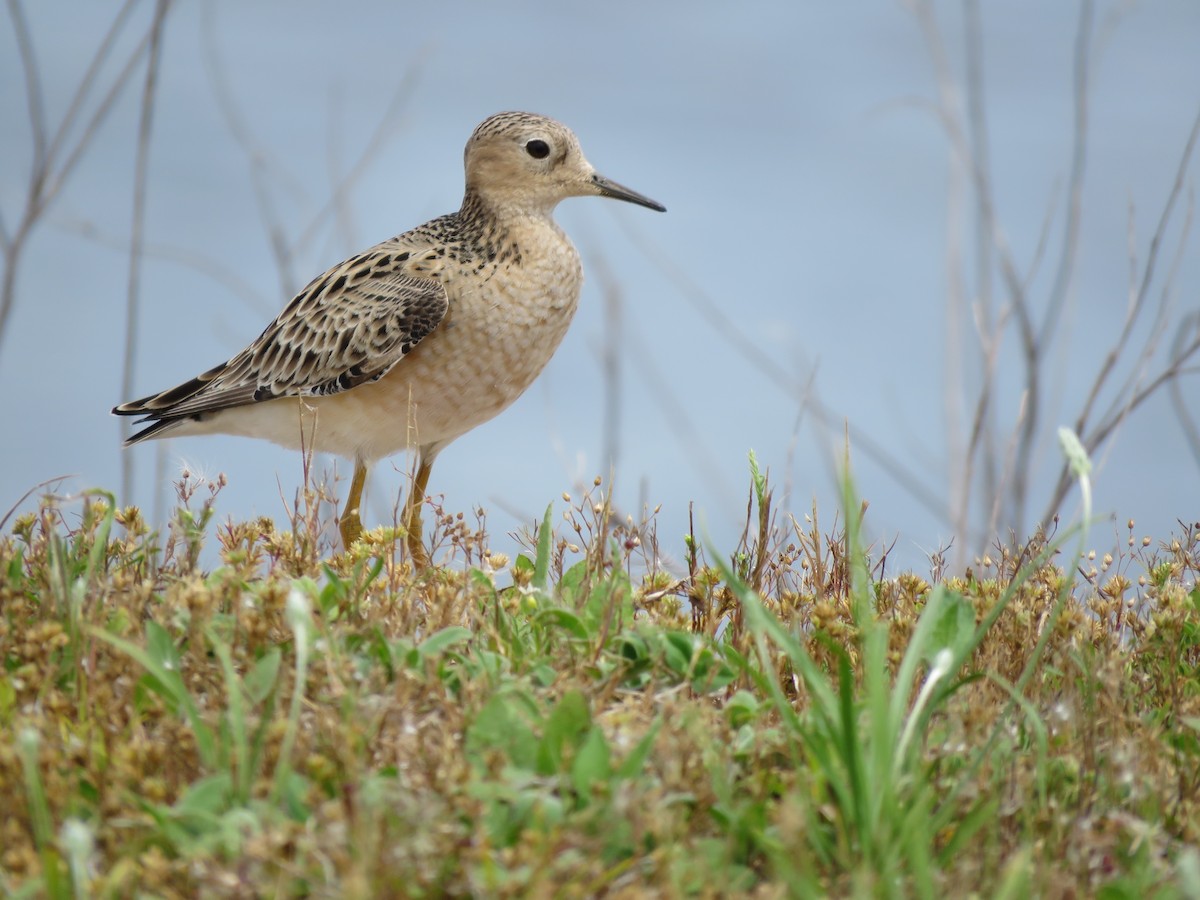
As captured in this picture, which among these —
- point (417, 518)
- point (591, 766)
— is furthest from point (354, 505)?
point (591, 766)

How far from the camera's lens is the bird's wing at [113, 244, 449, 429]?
670 cm

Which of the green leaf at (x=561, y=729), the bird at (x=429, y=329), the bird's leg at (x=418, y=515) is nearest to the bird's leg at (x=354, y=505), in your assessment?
the bird at (x=429, y=329)

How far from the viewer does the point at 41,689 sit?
380 centimetres

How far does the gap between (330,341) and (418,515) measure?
1.08 meters

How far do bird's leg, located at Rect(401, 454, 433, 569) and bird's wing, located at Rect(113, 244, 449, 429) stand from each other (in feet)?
2.32

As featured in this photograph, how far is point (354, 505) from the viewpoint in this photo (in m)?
7.22

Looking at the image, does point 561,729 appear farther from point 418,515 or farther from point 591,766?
point 418,515

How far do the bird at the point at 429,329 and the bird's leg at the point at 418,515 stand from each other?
1 cm

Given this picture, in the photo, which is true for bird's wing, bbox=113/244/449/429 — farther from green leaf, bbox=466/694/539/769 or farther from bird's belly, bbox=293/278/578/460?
green leaf, bbox=466/694/539/769

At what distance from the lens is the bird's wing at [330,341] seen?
6.70 metres

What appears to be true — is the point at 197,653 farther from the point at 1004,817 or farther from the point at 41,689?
the point at 1004,817

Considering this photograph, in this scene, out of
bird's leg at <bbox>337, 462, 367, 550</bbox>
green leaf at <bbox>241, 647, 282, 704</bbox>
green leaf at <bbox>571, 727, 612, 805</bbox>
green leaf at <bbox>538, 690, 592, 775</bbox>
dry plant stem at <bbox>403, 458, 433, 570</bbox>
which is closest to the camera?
green leaf at <bbox>571, 727, 612, 805</bbox>

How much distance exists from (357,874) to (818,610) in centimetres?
213

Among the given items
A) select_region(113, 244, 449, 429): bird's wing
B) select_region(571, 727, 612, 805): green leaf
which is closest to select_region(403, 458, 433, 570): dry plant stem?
select_region(113, 244, 449, 429): bird's wing
